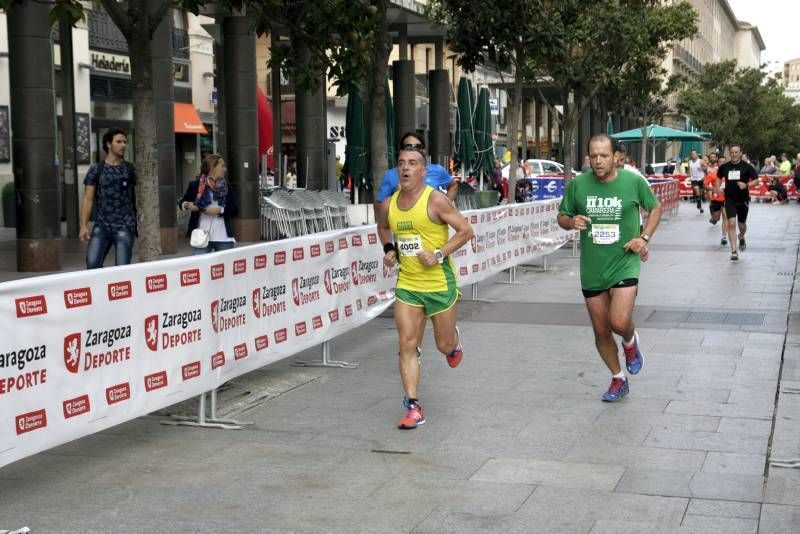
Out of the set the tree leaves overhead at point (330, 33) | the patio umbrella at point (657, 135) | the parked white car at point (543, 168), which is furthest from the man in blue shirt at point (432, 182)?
the parked white car at point (543, 168)

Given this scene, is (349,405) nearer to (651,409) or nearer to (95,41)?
(651,409)

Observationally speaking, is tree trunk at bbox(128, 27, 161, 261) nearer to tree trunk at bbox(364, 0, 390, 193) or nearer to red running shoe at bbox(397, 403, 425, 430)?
red running shoe at bbox(397, 403, 425, 430)

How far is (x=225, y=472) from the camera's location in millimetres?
6441

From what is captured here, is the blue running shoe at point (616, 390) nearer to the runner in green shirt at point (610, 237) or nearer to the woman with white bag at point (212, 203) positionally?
the runner in green shirt at point (610, 237)

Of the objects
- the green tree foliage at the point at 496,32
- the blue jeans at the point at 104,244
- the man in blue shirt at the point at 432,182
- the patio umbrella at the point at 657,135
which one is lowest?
the blue jeans at the point at 104,244

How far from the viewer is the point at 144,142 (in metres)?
9.36

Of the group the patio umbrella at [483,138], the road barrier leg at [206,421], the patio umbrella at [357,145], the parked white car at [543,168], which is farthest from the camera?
the parked white car at [543,168]

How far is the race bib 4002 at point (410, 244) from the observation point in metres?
7.72

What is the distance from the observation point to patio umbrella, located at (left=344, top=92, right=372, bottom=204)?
26.1m

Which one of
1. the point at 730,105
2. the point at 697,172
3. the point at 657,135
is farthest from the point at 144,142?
the point at 730,105

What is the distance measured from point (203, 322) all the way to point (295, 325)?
1.53m

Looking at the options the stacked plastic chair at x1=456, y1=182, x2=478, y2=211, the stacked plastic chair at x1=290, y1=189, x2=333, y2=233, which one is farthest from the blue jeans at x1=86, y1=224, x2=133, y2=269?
the stacked plastic chair at x1=456, y1=182, x2=478, y2=211

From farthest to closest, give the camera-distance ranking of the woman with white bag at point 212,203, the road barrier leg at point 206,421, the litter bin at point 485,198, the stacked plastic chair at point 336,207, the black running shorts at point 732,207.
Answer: the litter bin at point 485,198
the stacked plastic chair at point 336,207
the black running shorts at point 732,207
the woman with white bag at point 212,203
the road barrier leg at point 206,421

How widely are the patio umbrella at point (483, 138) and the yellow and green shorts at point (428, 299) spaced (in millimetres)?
24296
